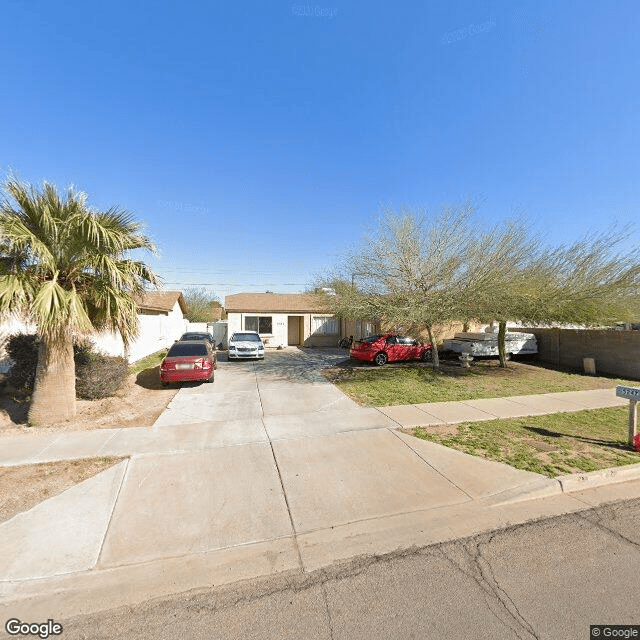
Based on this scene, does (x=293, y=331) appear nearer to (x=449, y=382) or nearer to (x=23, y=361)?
(x=449, y=382)

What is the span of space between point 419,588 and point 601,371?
14528mm

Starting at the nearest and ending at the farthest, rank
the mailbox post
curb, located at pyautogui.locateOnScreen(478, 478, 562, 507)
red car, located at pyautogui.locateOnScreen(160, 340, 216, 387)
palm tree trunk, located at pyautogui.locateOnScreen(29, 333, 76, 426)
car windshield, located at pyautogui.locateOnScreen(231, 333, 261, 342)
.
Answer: curb, located at pyautogui.locateOnScreen(478, 478, 562, 507) < the mailbox post < palm tree trunk, located at pyautogui.locateOnScreen(29, 333, 76, 426) < red car, located at pyautogui.locateOnScreen(160, 340, 216, 387) < car windshield, located at pyautogui.locateOnScreen(231, 333, 261, 342)

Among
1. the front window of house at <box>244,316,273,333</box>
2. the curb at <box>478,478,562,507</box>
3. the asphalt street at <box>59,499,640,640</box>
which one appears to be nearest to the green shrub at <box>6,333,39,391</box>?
the asphalt street at <box>59,499,640,640</box>

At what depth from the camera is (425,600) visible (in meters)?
2.35

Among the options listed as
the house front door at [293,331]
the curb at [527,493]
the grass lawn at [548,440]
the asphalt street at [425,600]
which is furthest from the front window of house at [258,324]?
the asphalt street at [425,600]

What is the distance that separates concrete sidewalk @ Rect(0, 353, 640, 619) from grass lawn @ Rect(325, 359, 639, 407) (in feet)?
9.21

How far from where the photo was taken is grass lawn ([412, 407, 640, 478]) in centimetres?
450

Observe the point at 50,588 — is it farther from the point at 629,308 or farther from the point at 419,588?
the point at 629,308

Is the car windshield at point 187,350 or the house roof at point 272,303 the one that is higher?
the house roof at point 272,303

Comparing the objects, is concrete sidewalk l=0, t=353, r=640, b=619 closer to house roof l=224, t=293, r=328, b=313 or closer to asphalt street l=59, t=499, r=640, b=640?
asphalt street l=59, t=499, r=640, b=640

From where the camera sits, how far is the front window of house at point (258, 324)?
20656mm

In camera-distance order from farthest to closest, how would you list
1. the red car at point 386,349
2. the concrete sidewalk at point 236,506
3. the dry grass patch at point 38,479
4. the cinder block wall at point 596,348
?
1. the red car at point 386,349
2. the cinder block wall at point 596,348
3. the dry grass patch at point 38,479
4. the concrete sidewalk at point 236,506

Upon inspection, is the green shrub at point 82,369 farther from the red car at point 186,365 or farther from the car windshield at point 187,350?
the car windshield at point 187,350

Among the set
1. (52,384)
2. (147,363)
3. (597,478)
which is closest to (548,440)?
(597,478)
